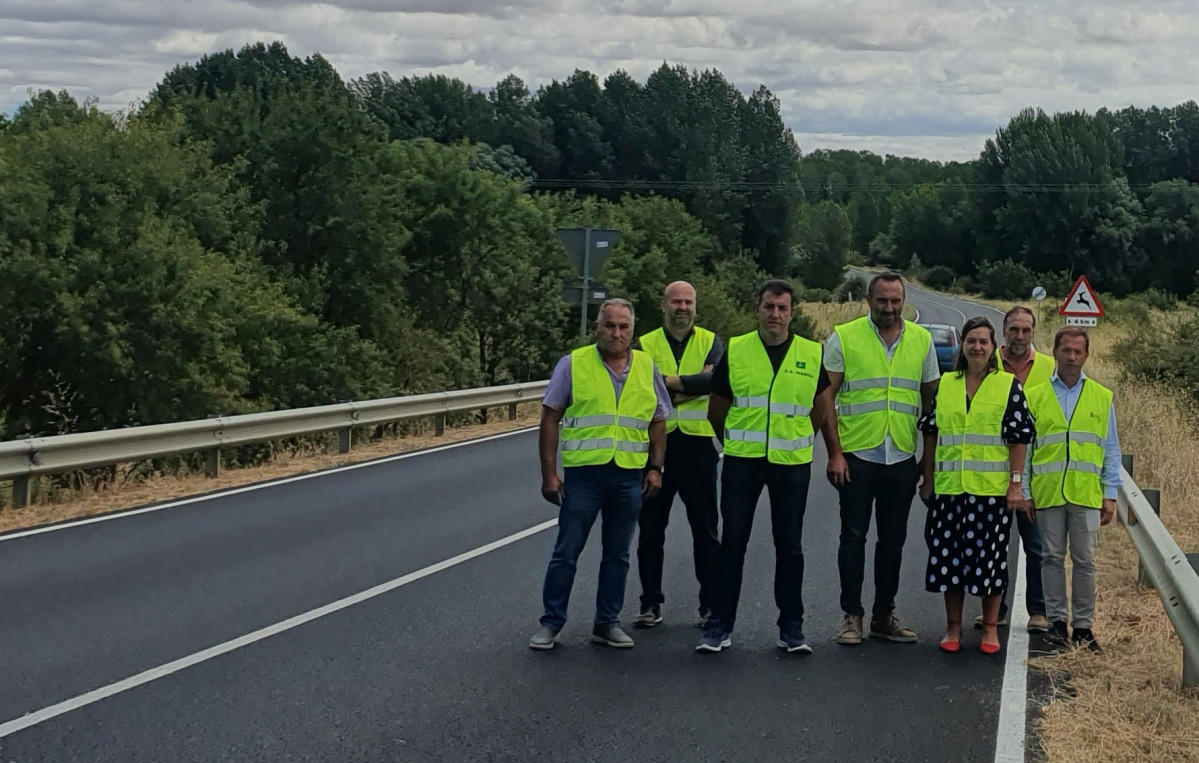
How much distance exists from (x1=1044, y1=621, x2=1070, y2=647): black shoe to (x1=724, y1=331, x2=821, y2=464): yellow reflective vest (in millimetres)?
1772

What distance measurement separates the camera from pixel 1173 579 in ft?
21.7

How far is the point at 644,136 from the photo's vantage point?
112 m

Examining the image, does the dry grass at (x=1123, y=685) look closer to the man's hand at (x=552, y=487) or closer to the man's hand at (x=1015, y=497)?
the man's hand at (x=1015, y=497)

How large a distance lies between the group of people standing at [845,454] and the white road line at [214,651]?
152cm

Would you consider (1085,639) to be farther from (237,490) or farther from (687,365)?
(237,490)

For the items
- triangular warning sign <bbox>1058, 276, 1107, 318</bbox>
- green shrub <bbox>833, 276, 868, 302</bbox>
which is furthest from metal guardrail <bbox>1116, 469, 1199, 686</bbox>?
green shrub <bbox>833, 276, 868, 302</bbox>

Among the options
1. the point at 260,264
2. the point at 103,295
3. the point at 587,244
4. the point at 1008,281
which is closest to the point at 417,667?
the point at 587,244

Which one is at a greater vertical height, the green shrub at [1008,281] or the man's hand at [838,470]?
the man's hand at [838,470]

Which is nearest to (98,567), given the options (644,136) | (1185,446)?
(1185,446)

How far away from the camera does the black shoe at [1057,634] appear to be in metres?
7.75

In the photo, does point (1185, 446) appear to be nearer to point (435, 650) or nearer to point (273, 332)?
point (435, 650)

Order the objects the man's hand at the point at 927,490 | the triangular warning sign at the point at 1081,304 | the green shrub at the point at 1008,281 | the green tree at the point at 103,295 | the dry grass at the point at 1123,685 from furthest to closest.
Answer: the green shrub at the point at 1008,281
the triangular warning sign at the point at 1081,304
the green tree at the point at 103,295
the man's hand at the point at 927,490
the dry grass at the point at 1123,685

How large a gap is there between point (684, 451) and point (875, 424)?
1.06 meters

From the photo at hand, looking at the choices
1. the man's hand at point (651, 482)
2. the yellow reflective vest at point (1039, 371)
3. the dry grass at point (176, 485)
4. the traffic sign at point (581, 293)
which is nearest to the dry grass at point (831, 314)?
the traffic sign at point (581, 293)
